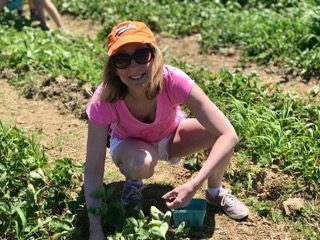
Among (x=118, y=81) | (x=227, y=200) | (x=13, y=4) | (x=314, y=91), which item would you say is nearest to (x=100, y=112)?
(x=118, y=81)

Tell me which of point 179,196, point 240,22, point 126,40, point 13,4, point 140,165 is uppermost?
point 126,40

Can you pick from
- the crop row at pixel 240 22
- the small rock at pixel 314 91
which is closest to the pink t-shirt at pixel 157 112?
the small rock at pixel 314 91

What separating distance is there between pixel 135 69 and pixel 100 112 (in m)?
0.35

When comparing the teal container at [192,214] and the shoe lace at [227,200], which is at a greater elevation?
the teal container at [192,214]

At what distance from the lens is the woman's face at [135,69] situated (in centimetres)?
297

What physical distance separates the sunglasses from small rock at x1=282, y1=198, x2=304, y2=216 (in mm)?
1365

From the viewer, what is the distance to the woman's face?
2.97 meters

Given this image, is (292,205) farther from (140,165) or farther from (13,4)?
(13,4)

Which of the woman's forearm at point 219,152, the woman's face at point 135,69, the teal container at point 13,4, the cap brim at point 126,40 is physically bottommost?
the teal container at point 13,4

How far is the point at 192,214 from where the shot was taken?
130 inches

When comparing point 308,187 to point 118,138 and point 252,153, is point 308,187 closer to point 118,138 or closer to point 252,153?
point 252,153

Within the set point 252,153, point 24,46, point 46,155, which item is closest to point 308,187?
point 252,153

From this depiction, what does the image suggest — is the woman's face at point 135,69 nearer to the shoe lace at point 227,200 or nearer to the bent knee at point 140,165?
the bent knee at point 140,165

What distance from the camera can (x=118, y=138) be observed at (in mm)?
3463
